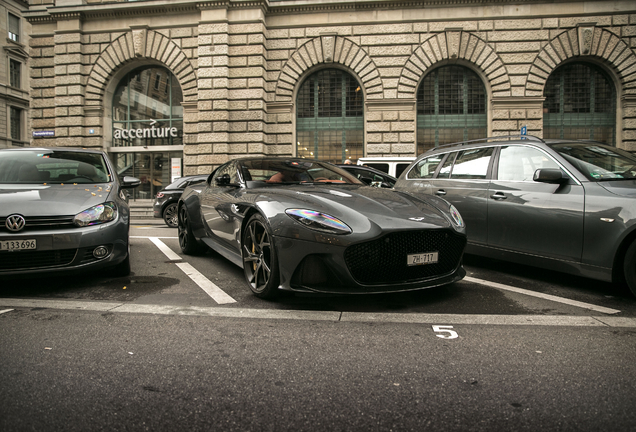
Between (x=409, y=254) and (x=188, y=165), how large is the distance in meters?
15.9

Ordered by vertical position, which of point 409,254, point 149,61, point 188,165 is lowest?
point 409,254

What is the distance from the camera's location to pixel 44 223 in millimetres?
3762

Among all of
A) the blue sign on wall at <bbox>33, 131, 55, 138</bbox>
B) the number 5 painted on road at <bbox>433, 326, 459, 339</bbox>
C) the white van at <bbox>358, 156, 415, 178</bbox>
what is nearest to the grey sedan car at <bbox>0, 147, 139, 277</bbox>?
the number 5 painted on road at <bbox>433, 326, 459, 339</bbox>

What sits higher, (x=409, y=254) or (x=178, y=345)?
(x=409, y=254)

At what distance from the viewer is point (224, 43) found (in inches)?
659

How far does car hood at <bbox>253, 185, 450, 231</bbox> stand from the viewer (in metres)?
3.24

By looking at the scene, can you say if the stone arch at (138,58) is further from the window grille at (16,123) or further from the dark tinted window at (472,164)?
the window grille at (16,123)

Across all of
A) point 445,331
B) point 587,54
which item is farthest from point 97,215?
point 587,54

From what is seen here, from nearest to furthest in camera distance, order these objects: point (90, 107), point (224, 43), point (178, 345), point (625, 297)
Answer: point (178, 345) → point (625, 297) → point (224, 43) → point (90, 107)

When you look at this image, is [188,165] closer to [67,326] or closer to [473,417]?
[67,326]

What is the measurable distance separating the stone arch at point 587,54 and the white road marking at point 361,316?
51.0ft

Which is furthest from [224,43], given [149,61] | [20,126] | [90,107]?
[20,126]

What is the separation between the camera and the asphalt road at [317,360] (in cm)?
175

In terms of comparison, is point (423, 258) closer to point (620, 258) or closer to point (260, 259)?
point (260, 259)
